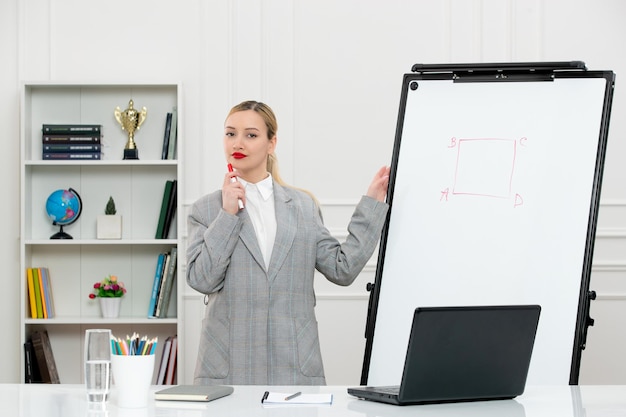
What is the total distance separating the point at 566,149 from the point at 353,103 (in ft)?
6.18

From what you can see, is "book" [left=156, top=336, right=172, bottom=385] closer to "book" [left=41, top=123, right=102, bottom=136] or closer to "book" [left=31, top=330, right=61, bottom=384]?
"book" [left=31, top=330, right=61, bottom=384]

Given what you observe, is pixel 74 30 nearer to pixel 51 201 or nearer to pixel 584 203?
pixel 51 201

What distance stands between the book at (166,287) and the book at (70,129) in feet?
2.39

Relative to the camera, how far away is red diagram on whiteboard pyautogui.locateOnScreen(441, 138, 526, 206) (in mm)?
2578

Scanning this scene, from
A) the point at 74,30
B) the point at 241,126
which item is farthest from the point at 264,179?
the point at 74,30

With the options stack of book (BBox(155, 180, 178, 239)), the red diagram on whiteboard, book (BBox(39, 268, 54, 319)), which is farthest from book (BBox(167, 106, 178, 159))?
the red diagram on whiteboard

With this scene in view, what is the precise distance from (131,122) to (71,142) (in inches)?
12.5

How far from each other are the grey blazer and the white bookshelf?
1.72m

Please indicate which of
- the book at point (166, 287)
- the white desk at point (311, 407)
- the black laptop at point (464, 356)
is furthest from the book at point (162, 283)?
the black laptop at point (464, 356)

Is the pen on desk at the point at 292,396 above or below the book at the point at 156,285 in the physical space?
above

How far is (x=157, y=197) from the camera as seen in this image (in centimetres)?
433

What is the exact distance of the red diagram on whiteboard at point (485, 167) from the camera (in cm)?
258

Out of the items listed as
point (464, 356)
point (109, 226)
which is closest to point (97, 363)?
point (464, 356)

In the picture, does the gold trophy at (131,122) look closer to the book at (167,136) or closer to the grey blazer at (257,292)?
the book at (167,136)
